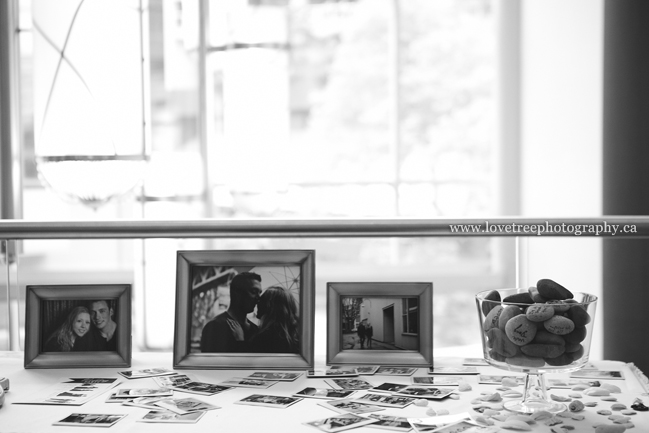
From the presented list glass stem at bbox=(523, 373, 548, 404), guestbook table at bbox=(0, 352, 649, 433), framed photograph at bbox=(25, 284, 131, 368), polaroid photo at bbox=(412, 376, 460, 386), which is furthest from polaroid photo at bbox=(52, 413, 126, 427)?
glass stem at bbox=(523, 373, 548, 404)

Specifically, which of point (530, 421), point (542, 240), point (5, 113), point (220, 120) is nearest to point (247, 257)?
point (530, 421)

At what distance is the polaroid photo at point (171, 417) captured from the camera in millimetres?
953

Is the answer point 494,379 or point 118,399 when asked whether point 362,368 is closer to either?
point 494,379

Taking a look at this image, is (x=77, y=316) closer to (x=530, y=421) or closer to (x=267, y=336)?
(x=267, y=336)

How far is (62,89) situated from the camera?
1.66 m

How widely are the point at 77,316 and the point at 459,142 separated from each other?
531 centimetres

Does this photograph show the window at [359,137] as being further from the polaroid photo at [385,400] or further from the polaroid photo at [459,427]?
the polaroid photo at [459,427]

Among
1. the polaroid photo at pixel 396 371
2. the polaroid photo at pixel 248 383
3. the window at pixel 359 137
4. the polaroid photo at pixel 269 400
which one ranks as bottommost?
the polaroid photo at pixel 269 400

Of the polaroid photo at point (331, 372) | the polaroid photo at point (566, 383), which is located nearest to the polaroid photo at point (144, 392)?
the polaroid photo at point (331, 372)

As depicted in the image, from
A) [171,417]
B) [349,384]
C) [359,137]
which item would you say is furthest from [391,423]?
[359,137]

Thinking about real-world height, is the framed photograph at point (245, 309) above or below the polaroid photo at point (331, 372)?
above

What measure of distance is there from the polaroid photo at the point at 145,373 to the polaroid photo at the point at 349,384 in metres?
0.27

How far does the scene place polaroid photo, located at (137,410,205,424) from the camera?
0.95m

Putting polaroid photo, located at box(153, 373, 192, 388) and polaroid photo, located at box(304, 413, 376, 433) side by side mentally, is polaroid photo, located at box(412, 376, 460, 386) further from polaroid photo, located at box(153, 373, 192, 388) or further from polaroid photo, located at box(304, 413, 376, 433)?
polaroid photo, located at box(153, 373, 192, 388)
